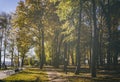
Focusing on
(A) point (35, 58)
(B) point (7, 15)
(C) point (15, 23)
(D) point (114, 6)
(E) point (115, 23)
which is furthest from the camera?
(A) point (35, 58)

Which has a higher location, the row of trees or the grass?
the row of trees

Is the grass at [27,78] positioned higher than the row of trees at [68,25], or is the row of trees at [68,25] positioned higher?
the row of trees at [68,25]

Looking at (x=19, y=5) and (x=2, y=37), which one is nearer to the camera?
(x=19, y=5)

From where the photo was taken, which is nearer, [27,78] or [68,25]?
[27,78]

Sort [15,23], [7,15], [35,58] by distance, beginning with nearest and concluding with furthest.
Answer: [15,23]
[7,15]
[35,58]

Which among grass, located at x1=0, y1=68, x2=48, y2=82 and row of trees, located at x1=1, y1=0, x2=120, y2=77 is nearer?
grass, located at x1=0, y1=68, x2=48, y2=82

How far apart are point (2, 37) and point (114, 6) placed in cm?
4446

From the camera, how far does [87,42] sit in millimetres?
57875

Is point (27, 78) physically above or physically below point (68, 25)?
below

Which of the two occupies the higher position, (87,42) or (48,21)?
(48,21)

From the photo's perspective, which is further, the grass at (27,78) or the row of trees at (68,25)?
the row of trees at (68,25)

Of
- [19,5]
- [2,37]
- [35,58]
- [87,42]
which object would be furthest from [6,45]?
[87,42]

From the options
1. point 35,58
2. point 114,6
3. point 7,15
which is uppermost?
point 7,15

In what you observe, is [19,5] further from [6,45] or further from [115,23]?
[6,45]
